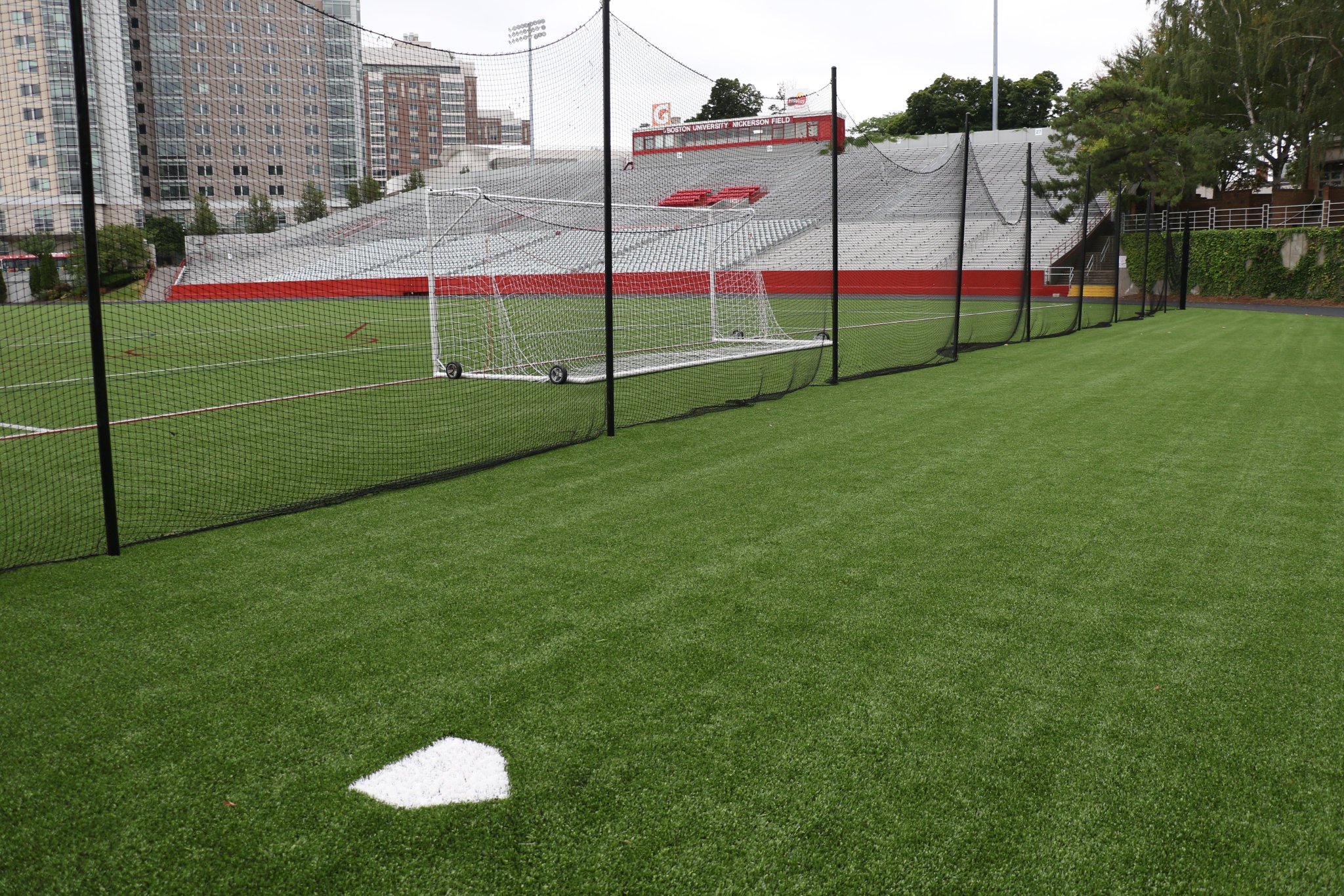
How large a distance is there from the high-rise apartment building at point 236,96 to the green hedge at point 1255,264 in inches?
1041

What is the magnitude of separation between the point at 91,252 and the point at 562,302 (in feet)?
28.5

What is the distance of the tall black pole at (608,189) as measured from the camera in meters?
6.76

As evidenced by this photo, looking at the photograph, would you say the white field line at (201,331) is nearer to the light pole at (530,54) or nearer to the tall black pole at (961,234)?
the light pole at (530,54)

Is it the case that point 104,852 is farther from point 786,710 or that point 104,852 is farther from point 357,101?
point 357,101

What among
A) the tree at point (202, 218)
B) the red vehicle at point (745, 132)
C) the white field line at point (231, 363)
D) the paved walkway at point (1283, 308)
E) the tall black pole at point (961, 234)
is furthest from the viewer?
the red vehicle at point (745, 132)

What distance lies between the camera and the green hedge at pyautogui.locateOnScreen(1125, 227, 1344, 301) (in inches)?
1061

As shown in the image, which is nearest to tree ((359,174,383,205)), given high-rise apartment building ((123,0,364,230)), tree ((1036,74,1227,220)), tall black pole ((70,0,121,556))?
high-rise apartment building ((123,0,364,230))

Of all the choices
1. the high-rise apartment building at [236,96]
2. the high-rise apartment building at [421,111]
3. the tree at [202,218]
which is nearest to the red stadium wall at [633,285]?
the tree at [202,218]

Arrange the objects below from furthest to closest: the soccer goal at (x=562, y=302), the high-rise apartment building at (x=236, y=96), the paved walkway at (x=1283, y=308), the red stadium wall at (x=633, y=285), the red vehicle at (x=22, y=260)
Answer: the paved walkway at (x=1283, y=308) → the soccer goal at (x=562, y=302) → the red stadium wall at (x=633, y=285) → the red vehicle at (x=22, y=260) → the high-rise apartment building at (x=236, y=96)

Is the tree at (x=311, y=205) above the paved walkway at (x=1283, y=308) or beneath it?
above

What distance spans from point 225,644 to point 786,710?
72.7 inches

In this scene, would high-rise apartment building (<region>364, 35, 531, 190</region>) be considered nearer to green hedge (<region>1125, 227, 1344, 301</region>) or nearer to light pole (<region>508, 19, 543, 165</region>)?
light pole (<region>508, 19, 543, 165</region>)

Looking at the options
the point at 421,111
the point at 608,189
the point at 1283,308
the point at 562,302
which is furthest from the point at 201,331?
the point at 1283,308

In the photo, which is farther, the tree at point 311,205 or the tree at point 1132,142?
the tree at point 1132,142
